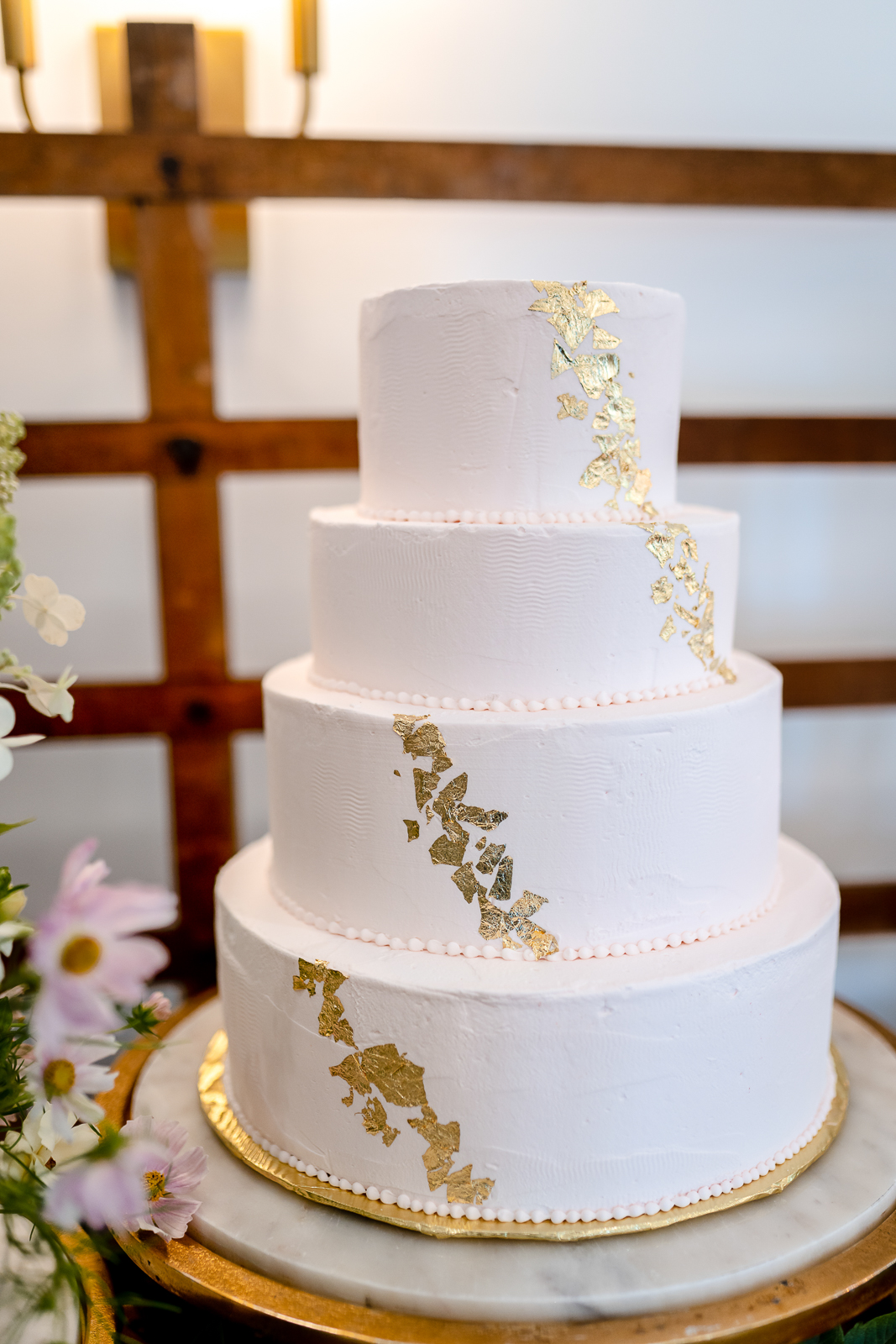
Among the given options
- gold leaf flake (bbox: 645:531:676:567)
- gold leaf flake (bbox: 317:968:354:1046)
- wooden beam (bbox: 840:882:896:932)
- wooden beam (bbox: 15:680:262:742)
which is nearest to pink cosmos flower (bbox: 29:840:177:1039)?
gold leaf flake (bbox: 317:968:354:1046)

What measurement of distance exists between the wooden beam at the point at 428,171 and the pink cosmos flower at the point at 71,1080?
144 cm

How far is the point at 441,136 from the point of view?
1.90 m

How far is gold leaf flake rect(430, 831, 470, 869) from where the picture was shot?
41.8 inches

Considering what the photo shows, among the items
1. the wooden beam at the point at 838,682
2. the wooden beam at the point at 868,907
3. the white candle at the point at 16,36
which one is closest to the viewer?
the white candle at the point at 16,36

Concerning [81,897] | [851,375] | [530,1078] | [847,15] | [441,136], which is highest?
[847,15]

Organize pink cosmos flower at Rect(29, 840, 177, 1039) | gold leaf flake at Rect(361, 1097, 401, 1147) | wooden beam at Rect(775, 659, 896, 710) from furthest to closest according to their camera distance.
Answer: wooden beam at Rect(775, 659, 896, 710) → gold leaf flake at Rect(361, 1097, 401, 1147) → pink cosmos flower at Rect(29, 840, 177, 1039)

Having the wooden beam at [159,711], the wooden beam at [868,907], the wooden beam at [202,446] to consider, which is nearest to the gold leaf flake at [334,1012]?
the wooden beam at [159,711]

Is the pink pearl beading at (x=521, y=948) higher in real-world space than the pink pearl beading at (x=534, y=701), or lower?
lower

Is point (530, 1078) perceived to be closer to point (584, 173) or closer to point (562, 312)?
point (562, 312)

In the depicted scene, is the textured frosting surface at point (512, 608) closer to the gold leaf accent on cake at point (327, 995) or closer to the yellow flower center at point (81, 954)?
the gold leaf accent on cake at point (327, 995)

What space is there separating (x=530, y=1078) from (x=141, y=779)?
4.29 ft

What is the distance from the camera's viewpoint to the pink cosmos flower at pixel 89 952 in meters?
0.64

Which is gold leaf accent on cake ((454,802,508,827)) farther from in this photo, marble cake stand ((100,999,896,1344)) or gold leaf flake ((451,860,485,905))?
marble cake stand ((100,999,896,1344))

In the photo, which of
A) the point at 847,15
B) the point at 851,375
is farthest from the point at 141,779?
the point at 847,15
